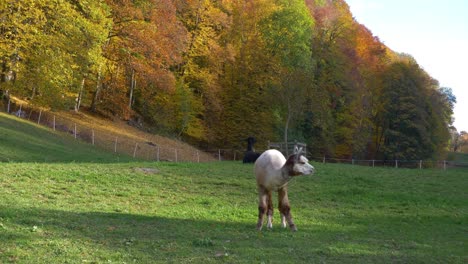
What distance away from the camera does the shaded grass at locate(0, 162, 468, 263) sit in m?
10.2

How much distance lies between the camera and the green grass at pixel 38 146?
1130 inches

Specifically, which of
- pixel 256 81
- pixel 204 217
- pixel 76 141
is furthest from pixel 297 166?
pixel 256 81

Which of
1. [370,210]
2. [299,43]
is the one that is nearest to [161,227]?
[370,210]

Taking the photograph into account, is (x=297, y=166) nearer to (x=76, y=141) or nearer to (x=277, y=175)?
(x=277, y=175)

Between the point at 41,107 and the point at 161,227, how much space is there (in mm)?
33333

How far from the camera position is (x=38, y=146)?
1273 inches

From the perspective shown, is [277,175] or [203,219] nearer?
[277,175]

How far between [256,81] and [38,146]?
1303 inches

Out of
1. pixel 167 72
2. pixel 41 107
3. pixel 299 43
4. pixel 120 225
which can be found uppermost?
pixel 299 43

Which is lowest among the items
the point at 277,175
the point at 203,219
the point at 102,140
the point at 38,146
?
the point at 203,219

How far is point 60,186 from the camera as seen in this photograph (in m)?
18.2

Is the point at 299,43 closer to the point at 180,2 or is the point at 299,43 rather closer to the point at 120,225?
the point at 180,2

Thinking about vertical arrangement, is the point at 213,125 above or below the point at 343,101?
below

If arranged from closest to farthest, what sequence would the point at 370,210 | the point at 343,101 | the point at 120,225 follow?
the point at 120,225, the point at 370,210, the point at 343,101
